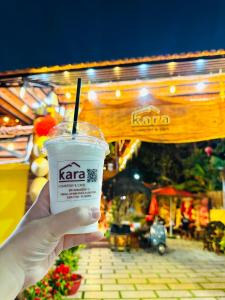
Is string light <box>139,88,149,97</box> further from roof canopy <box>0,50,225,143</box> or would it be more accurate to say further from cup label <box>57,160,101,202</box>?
cup label <box>57,160,101,202</box>

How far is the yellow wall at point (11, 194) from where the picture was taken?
366 centimetres

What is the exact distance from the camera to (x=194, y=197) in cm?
1293

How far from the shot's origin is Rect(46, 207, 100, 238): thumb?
1131 mm

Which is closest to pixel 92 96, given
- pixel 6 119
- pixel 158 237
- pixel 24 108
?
pixel 24 108

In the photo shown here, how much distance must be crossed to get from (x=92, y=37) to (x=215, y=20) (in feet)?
4.81

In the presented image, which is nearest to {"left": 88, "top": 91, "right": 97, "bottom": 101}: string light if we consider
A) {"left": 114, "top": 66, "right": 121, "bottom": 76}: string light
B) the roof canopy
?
the roof canopy

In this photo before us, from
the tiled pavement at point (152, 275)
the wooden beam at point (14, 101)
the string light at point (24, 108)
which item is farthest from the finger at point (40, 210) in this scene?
the tiled pavement at point (152, 275)

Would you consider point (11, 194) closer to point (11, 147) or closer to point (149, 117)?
point (11, 147)

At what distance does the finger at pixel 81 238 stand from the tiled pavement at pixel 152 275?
3.86 meters

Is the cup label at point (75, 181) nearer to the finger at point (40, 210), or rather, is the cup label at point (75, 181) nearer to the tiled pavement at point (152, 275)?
the finger at point (40, 210)

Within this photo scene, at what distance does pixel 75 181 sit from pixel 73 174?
3 cm

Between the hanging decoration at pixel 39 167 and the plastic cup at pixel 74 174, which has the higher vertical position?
the hanging decoration at pixel 39 167

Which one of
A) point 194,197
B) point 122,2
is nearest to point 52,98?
point 122,2

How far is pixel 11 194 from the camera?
147 inches
